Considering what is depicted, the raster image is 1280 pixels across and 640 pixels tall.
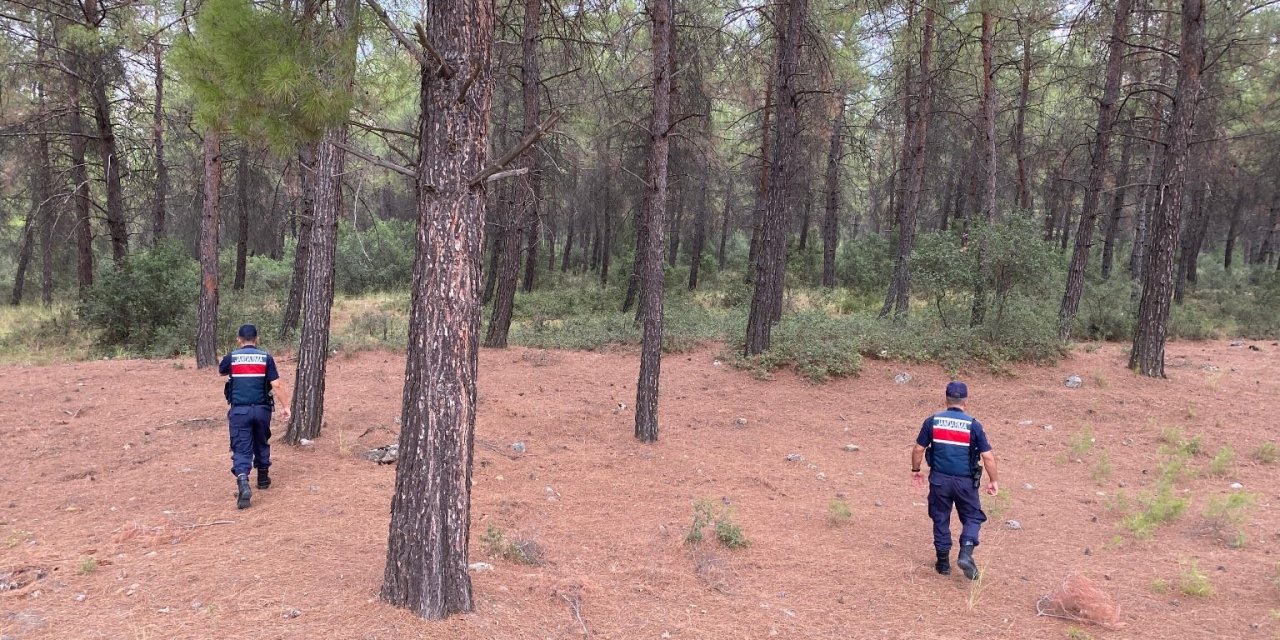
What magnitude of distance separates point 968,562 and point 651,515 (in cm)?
264

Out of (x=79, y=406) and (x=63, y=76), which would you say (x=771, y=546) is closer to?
(x=79, y=406)

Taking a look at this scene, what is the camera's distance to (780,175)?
35.2 ft

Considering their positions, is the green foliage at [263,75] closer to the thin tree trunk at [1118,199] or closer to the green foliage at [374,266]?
the thin tree trunk at [1118,199]

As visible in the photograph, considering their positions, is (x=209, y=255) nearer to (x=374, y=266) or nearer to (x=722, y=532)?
(x=722, y=532)

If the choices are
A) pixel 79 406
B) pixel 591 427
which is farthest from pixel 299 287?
pixel 591 427

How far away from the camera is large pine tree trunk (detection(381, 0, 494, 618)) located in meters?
3.50

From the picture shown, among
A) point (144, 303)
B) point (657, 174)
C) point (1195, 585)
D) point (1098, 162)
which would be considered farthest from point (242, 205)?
point (1195, 585)

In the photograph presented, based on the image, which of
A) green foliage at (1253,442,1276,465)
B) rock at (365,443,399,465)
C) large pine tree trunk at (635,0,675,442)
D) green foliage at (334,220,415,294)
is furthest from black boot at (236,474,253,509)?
green foliage at (334,220,415,294)

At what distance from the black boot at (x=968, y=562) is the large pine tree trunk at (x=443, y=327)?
3.63 meters

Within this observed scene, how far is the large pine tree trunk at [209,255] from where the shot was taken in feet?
33.9

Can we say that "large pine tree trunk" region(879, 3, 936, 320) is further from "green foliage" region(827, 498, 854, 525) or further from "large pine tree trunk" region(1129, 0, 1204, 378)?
"green foliage" region(827, 498, 854, 525)

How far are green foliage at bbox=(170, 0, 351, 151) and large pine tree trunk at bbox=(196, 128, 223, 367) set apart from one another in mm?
7830

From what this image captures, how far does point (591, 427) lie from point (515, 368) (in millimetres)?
3542

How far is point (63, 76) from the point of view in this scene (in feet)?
48.4
